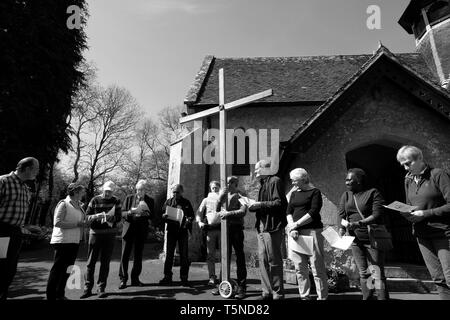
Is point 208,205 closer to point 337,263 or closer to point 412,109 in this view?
point 337,263

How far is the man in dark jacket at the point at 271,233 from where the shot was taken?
468 cm

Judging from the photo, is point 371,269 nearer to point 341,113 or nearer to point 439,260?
point 439,260

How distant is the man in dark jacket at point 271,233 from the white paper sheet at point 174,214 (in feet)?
6.58

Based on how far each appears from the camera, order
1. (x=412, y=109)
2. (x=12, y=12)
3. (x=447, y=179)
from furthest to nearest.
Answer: (x=12, y=12) < (x=412, y=109) < (x=447, y=179)

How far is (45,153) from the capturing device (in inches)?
607

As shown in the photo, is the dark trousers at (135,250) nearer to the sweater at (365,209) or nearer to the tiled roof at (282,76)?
the sweater at (365,209)

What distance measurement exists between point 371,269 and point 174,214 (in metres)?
3.76

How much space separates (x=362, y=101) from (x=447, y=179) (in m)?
5.20

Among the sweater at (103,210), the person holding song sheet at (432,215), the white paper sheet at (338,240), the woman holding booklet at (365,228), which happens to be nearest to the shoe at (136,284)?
the sweater at (103,210)

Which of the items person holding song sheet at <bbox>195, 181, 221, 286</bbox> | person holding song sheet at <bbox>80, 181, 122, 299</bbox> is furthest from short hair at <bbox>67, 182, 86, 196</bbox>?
person holding song sheet at <bbox>195, 181, 221, 286</bbox>

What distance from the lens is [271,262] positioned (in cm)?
471

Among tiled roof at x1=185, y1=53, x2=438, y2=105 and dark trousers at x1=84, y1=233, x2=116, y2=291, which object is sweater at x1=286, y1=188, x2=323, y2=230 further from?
tiled roof at x1=185, y1=53, x2=438, y2=105
